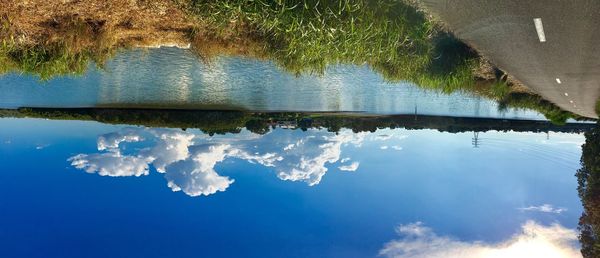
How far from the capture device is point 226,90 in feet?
50.3

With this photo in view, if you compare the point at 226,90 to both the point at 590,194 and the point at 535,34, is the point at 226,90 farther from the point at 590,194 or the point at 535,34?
the point at 590,194

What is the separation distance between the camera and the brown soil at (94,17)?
7.38 meters

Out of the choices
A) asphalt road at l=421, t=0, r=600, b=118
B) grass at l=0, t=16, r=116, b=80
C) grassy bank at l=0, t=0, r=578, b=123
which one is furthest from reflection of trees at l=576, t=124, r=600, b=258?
grass at l=0, t=16, r=116, b=80

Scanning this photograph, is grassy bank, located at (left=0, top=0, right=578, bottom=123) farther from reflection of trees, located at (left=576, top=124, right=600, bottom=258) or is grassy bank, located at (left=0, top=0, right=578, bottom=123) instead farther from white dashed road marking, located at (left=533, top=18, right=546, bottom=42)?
reflection of trees, located at (left=576, top=124, right=600, bottom=258)

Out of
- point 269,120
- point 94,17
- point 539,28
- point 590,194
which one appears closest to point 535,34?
point 539,28

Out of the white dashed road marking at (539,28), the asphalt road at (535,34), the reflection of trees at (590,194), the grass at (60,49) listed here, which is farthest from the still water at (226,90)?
the white dashed road marking at (539,28)

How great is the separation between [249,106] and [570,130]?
17.5 metres

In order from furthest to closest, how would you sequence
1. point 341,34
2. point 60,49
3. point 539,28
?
point 60,49, point 341,34, point 539,28

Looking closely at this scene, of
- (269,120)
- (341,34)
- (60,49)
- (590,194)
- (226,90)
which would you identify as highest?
(341,34)

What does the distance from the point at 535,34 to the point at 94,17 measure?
810 centimetres

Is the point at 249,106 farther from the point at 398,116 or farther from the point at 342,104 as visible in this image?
the point at 398,116

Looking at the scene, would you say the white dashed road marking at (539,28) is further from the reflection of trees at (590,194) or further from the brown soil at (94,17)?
the brown soil at (94,17)

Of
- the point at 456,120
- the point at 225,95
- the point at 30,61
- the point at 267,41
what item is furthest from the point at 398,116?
the point at 30,61

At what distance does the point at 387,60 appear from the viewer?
374 inches
